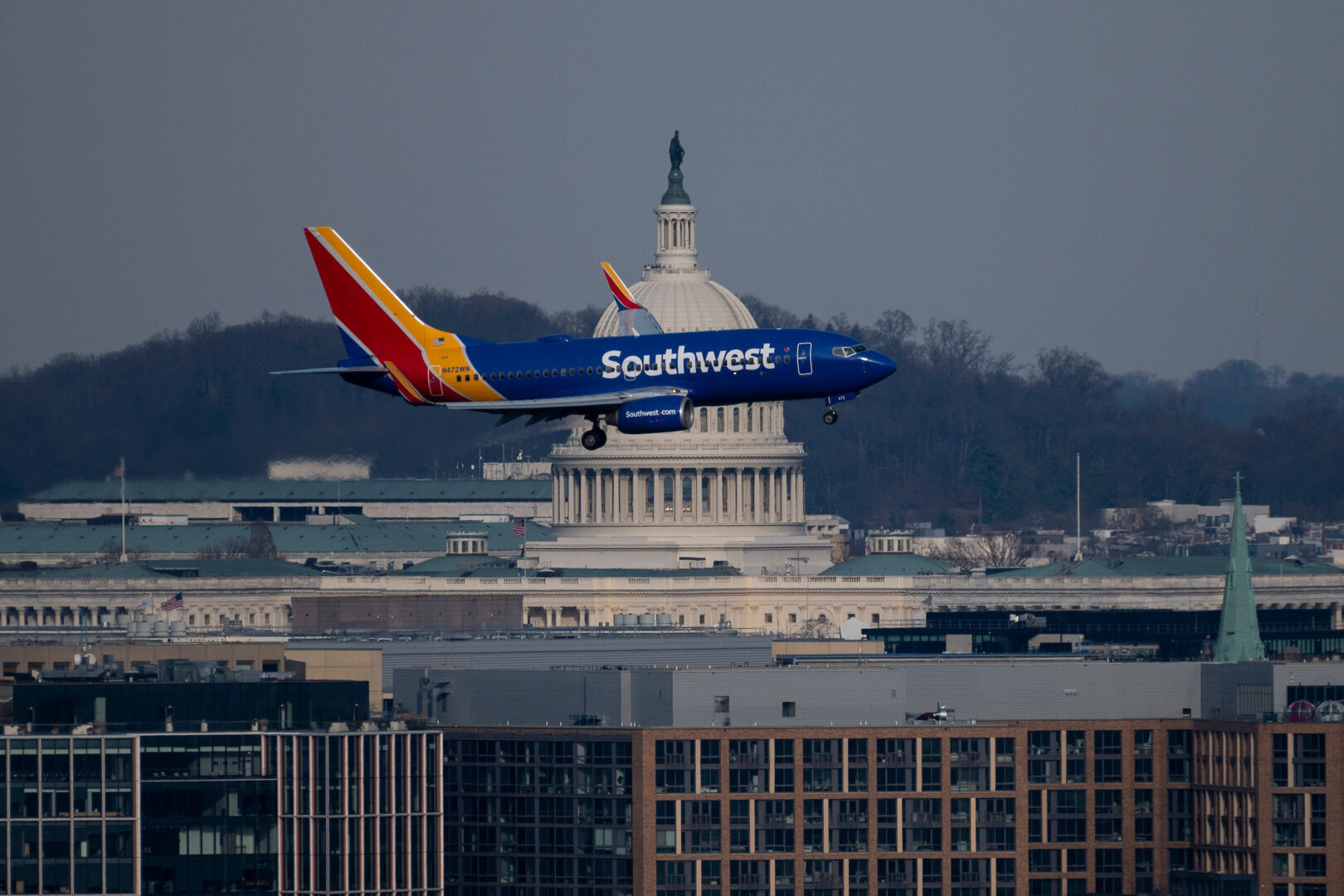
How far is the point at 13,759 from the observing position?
197500 millimetres

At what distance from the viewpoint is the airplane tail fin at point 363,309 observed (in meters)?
174

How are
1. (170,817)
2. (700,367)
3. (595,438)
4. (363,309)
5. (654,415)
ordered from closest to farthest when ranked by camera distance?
(654,415) → (595,438) → (700,367) → (363,309) → (170,817)

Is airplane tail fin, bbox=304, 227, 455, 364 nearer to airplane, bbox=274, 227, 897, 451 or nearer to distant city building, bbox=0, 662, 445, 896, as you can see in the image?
airplane, bbox=274, 227, 897, 451

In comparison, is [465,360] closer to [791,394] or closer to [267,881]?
[791,394]

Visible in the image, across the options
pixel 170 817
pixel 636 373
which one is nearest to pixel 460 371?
pixel 636 373

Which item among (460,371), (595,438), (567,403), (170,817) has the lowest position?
(170,817)

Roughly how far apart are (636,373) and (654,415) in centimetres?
251

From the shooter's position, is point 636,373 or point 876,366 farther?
point 636,373

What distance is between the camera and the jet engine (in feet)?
547

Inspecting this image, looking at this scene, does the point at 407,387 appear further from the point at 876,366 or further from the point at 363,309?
the point at 876,366

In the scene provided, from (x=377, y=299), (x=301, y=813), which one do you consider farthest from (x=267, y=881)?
(x=377, y=299)

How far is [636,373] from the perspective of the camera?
169 metres

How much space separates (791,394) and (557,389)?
693 cm

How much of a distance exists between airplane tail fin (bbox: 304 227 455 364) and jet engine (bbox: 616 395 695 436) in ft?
25.7
